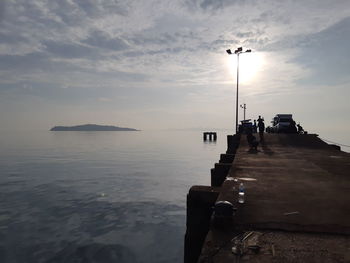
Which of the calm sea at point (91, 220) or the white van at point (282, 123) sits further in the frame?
the white van at point (282, 123)

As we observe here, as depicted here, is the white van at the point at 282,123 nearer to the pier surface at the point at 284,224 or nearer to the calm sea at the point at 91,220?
the calm sea at the point at 91,220

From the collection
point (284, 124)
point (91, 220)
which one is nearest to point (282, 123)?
point (284, 124)

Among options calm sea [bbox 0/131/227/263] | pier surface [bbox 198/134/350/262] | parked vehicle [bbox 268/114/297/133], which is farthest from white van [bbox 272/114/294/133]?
pier surface [bbox 198/134/350/262]

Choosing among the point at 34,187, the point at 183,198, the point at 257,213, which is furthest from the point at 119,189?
the point at 257,213

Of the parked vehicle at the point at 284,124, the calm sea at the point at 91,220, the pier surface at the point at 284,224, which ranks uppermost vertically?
the parked vehicle at the point at 284,124

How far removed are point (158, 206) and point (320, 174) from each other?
12435 millimetres

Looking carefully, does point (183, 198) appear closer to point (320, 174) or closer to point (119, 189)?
point (119, 189)

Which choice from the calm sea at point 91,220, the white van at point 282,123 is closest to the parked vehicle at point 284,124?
the white van at point 282,123

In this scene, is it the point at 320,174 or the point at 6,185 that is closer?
the point at 320,174

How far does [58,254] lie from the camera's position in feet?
43.0

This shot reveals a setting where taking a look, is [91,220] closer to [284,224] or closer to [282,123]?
[284,224]

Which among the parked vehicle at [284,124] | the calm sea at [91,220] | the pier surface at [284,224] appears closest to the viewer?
the pier surface at [284,224]

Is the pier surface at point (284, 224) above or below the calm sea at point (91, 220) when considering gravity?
above

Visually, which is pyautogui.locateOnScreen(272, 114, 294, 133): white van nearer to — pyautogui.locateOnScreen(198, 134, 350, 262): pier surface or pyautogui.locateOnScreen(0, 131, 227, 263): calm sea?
pyautogui.locateOnScreen(0, 131, 227, 263): calm sea
